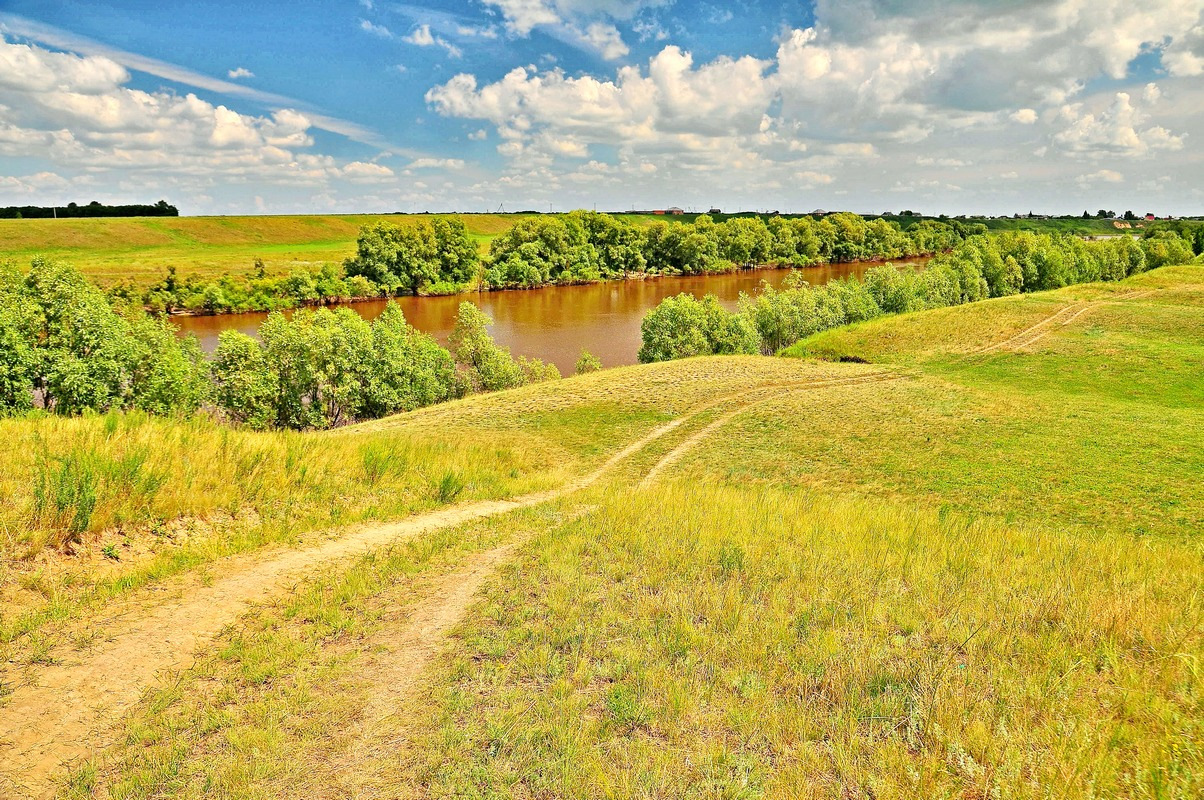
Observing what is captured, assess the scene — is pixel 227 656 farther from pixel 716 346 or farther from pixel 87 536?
pixel 716 346

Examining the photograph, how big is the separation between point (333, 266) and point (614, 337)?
5218 centimetres

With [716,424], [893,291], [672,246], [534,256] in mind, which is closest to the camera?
[716,424]

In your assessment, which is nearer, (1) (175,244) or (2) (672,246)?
(2) (672,246)

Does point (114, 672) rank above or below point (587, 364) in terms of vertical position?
above

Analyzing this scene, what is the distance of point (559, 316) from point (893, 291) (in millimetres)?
41930

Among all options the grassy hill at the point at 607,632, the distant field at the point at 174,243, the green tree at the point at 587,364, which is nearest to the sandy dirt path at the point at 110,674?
the grassy hill at the point at 607,632

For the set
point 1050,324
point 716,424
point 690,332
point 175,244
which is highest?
point 175,244

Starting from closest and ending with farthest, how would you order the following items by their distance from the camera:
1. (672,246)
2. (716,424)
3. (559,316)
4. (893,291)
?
(716,424) < (893,291) < (559,316) < (672,246)

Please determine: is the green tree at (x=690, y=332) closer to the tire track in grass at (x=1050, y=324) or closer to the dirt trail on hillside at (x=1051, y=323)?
the tire track in grass at (x=1050, y=324)

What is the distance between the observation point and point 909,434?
75.9 ft

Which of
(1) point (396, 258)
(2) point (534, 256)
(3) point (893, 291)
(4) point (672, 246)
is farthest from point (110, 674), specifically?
(4) point (672, 246)

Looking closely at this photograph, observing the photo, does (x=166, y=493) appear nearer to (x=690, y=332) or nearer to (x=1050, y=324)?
(x=690, y=332)

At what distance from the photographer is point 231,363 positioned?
3675cm

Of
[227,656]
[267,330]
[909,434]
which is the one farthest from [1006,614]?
[267,330]
